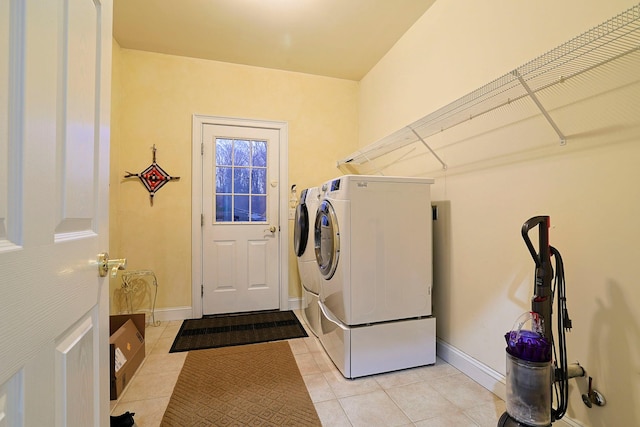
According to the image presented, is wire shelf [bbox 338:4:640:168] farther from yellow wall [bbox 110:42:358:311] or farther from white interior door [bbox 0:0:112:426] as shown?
yellow wall [bbox 110:42:358:311]

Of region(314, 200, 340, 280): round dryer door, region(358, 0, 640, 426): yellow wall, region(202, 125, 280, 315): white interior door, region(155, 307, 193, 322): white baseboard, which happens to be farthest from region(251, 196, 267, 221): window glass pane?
region(358, 0, 640, 426): yellow wall

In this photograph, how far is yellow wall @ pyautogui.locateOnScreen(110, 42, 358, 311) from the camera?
2779 mm

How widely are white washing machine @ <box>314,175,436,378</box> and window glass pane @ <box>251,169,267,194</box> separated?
1.32m

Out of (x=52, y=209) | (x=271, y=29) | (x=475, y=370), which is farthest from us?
(x=271, y=29)

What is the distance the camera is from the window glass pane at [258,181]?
124 inches

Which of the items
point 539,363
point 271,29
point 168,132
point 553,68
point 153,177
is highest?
point 271,29

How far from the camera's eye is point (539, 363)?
3.50 ft

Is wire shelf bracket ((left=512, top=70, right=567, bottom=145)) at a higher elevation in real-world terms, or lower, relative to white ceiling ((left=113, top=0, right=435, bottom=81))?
lower

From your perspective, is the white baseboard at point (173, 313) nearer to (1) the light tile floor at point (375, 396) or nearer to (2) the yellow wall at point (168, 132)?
(2) the yellow wall at point (168, 132)

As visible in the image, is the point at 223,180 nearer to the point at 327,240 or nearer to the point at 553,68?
the point at 327,240

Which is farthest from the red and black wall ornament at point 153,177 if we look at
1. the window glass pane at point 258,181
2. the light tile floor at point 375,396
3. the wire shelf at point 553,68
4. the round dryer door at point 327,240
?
the wire shelf at point 553,68

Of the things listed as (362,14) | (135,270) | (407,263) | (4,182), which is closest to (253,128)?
(362,14)

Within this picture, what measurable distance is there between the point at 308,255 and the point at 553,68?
2.02 metres

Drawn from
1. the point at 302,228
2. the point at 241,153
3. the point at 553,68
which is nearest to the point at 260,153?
the point at 241,153
